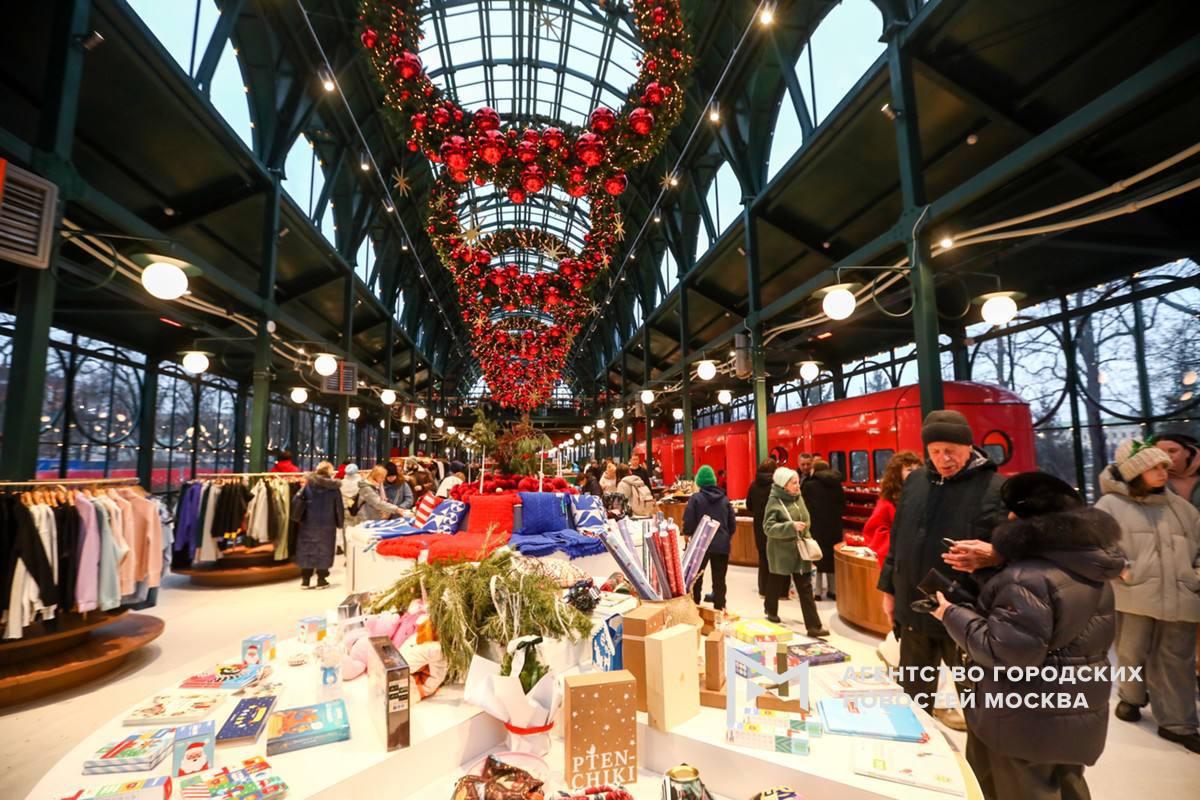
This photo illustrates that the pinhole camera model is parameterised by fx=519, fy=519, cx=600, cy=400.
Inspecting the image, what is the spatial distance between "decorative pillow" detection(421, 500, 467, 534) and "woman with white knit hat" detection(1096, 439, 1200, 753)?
13.4ft

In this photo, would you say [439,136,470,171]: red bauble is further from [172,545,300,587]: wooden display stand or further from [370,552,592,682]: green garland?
[172,545,300,587]: wooden display stand

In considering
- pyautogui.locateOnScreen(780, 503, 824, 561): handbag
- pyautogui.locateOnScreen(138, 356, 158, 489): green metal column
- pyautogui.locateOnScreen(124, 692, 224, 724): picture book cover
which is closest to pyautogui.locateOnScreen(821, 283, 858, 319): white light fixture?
pyautogui.locateOnScreen(780, 503, 824, 561): handbag

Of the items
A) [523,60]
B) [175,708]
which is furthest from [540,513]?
[523,60]

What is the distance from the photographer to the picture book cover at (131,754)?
50.6 inches

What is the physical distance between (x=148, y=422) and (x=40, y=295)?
759 cm

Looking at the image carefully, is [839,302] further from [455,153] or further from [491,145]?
[455,153]

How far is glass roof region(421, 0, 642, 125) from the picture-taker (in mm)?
10852

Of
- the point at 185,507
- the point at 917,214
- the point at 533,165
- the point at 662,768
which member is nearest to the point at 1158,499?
the point at 917,214

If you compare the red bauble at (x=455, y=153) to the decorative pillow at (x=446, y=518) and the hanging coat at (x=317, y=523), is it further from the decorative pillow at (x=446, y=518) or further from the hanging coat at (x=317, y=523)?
the hanging coat at (x=317, y=523)

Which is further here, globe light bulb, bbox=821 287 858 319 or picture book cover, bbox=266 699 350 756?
globe light bulb, bbox=821 287 858 319

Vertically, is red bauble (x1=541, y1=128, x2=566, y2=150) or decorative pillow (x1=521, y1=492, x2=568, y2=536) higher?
red bauble (x1=541, y1=128, x2=566, y2=150)

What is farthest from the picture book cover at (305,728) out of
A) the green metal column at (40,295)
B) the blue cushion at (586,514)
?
the green metal column at (40,295)

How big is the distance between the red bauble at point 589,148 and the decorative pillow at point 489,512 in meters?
2.50

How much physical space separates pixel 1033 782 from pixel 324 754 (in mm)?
2065
